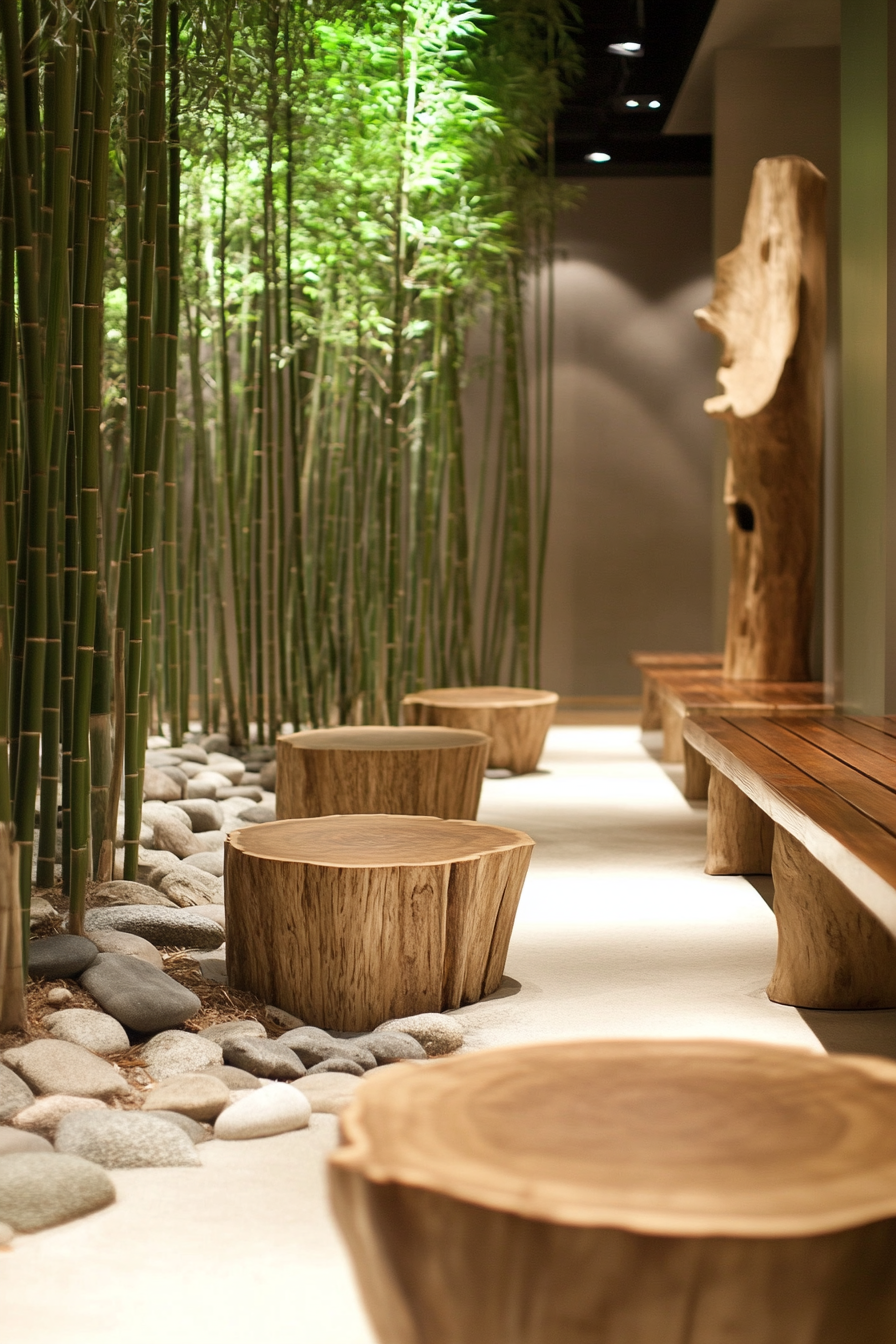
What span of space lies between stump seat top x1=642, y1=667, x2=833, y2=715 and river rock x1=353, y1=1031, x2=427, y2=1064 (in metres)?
1.64

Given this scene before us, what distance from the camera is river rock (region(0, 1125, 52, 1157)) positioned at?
4.64ft

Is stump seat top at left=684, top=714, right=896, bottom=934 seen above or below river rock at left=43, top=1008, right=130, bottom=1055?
above

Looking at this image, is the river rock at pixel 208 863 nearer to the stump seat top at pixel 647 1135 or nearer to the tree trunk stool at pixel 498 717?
the tree trunk stool at pixel 498 717

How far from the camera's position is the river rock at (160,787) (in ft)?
11.6

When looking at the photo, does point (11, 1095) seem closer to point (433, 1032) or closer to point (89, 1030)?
point (89, 1030)

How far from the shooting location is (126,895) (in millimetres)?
2359

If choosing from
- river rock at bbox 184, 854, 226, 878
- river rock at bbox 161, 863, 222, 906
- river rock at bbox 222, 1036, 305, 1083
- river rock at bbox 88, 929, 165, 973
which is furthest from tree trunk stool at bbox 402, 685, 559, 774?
river rock at bbox 222, 1036, 305, 1083

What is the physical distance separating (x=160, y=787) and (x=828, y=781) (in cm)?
209

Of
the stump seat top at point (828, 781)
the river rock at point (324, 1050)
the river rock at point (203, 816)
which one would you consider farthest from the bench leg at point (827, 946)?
the river rock at point (203, 816)

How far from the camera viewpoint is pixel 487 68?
4.86 meters

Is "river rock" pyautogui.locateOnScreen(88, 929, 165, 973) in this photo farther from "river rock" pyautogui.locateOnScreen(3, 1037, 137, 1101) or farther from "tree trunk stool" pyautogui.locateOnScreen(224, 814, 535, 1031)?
"river rock" pyautogui.locateOnScreen(3, 1037, 137, 1101)

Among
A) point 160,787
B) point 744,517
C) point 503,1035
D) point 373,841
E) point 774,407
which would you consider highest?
point 774,407

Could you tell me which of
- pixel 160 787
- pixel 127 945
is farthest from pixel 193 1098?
pixel 160 787

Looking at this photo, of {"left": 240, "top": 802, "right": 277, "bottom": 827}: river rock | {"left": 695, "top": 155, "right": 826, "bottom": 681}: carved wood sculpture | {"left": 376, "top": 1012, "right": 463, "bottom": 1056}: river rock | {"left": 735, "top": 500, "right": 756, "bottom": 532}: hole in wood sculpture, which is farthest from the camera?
{"left": 735, "top": 500, "right": 756, "bottom": 532}: hole in wood sculpture
